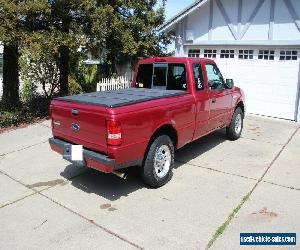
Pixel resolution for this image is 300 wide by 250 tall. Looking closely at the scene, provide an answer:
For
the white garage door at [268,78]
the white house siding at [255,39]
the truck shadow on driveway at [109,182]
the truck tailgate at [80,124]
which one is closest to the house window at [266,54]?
the white garage door at [268,78]

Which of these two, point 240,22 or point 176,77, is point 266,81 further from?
point 176,77

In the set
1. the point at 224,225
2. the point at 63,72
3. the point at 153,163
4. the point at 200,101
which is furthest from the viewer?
the point at 63,72

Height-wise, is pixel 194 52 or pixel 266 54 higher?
pixel 194 52

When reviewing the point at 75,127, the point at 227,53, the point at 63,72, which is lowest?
the point at 75,127

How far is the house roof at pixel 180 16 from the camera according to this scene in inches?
455

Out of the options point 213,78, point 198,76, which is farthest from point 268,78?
point 198,76

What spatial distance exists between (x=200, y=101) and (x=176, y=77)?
2.12ft

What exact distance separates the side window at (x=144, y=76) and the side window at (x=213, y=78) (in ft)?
3.74

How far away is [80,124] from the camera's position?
4953 mm

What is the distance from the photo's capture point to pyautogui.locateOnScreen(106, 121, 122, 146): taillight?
4473 mm

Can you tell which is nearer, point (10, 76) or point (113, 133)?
point (113, 133)

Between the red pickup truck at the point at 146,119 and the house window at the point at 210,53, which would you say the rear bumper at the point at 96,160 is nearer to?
the red pickup truck at the point at 146,119

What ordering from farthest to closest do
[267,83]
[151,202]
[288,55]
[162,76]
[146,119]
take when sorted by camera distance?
[267,83] < [288,55] < [162,76] < [151,202] < [146,119]

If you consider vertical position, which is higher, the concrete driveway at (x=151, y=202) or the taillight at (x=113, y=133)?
the taillight at (x=113, y=133)
